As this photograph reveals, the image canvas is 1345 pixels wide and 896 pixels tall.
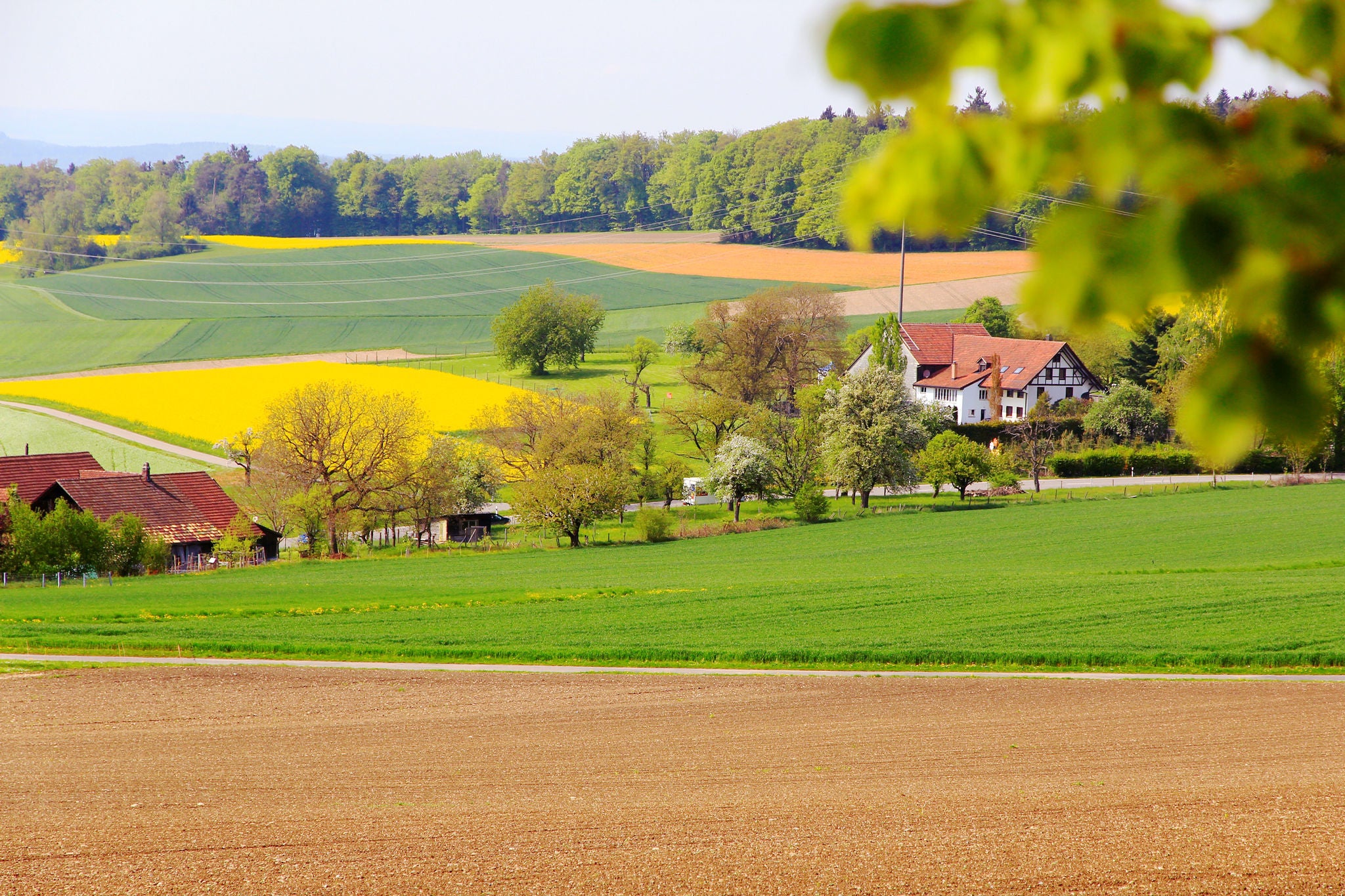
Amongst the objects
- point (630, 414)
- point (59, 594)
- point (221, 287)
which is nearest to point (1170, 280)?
point (59, 594)

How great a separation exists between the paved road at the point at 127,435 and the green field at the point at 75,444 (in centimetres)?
86

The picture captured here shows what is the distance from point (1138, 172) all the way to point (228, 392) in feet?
316

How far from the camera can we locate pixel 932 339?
3654 inches

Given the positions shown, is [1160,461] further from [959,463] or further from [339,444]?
[339,444]

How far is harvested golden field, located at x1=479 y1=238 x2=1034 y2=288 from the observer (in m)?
129

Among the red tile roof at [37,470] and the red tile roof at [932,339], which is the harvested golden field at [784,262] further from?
the red tile roof at [37,470]

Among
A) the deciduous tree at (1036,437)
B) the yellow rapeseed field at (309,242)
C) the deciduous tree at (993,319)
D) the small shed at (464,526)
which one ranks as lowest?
the small shed at (464,526)

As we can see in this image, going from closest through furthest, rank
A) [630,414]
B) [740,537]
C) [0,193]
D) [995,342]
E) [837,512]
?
1. [740,537]
2. [837,512]
3. [630,414]
4. [995,342]
5. [0,193]

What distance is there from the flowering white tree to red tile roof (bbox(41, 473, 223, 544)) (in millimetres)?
27321

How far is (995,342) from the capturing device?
88.6 meters

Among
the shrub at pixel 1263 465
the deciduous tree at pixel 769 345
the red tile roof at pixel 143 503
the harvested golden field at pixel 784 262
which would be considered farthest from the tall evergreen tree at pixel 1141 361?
the red tile roof at pixel 143 503

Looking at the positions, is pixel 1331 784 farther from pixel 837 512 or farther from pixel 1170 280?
pixel 837 512

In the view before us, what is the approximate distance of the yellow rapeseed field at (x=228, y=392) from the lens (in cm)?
8238

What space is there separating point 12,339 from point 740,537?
294 feet
